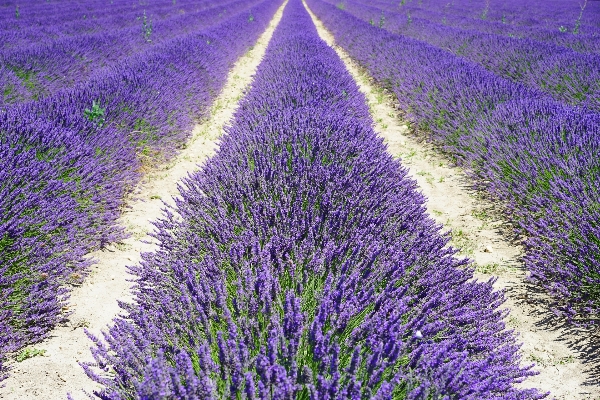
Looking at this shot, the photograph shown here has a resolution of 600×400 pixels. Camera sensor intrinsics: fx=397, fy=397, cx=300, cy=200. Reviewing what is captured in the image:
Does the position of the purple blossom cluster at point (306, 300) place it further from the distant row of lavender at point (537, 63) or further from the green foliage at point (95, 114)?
the distant row of lavender at point (537, 63)

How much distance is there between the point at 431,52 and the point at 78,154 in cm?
676

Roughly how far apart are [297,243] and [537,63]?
261 inches

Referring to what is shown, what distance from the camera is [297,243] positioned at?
6.68 ft

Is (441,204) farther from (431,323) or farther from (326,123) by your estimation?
(431,323)

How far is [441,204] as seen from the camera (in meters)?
3.94

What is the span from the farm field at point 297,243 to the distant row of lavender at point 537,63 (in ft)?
0.25

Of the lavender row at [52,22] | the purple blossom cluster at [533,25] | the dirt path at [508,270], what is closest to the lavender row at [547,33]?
the purple blossom cluster at [533,25]

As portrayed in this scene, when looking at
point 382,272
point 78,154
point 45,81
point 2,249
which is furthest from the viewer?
point 45,81

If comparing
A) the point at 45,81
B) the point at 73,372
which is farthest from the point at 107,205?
the point at 45,81

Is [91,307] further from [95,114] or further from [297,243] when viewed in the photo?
[95,114]

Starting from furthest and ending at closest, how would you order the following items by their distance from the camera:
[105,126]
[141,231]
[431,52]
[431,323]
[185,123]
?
[431,52] → [185,123] → [105,126] → [141,231] → [431,323]

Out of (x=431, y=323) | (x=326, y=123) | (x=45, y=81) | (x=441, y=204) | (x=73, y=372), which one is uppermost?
(x=45, y=81)

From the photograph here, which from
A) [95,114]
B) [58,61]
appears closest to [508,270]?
[95,114]

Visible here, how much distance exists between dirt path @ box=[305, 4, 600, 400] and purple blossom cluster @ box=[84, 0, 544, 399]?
0.66 metres
